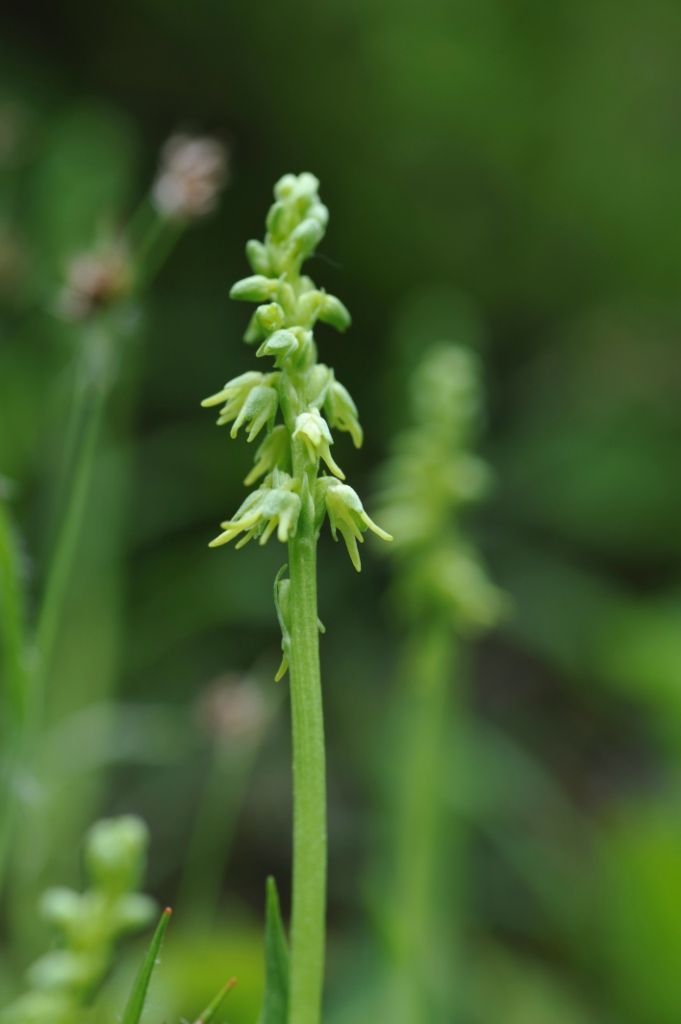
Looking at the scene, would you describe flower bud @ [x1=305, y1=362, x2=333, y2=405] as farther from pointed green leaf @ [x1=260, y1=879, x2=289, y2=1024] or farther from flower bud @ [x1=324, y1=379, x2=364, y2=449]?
pointed green leaf @ [x1=260, y1=879, x2=289, y2=1024]

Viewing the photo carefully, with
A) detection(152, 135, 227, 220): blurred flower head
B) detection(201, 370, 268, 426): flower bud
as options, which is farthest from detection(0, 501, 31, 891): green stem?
detection(152, 135, 227, 220): blurred flower head

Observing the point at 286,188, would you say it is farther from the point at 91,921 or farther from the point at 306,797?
the point at 91,921

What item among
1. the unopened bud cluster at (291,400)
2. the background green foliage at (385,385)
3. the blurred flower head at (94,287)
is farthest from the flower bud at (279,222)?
the background green foliage at (385,385)

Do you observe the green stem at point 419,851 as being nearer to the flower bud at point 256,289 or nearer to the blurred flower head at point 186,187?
the blurred flower head at point 186,187

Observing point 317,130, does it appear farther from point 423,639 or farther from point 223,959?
point 223,959

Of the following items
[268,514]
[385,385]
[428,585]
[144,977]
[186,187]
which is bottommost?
[144,977]

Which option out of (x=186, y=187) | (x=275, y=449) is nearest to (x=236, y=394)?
(x=275, y=449)
